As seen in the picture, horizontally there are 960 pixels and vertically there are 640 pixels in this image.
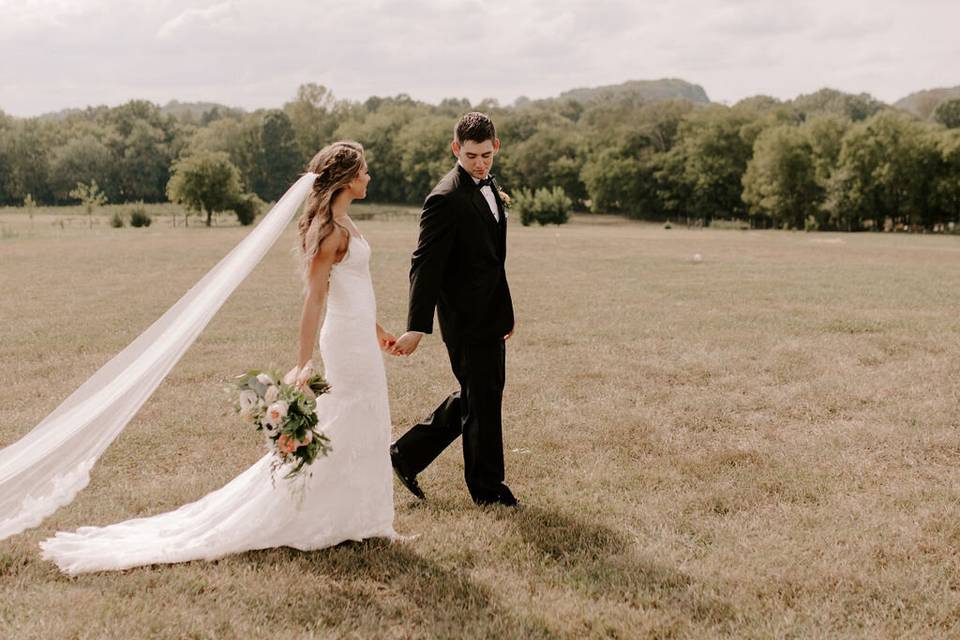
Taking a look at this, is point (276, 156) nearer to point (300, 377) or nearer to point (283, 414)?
point (300, 377)

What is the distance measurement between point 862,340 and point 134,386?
11432mm

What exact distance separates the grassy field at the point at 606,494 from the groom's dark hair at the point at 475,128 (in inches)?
108

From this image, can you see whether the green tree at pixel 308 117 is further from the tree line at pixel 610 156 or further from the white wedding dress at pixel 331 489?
the white wedding dress at pixel 331 489

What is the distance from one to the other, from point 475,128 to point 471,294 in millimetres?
1175

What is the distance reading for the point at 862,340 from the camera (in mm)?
12562

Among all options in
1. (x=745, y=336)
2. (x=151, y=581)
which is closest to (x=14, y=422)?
(x=151, y=581)

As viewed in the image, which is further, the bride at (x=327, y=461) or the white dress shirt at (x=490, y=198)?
the white dress shirt at (x=490, y=198)

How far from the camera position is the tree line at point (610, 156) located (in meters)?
75.2

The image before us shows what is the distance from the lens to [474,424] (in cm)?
571

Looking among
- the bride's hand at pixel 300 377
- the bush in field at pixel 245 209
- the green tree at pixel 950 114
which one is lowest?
the bride's hand at pixel 300 377

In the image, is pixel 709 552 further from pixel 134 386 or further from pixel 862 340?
pixel 862 340

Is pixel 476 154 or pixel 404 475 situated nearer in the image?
pixel 476 154

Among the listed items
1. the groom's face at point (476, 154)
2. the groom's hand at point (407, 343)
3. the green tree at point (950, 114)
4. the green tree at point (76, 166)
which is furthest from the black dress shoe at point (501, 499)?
the green tree at point (76, 166)

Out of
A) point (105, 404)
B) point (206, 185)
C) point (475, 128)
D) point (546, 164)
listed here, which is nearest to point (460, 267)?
point (475, 128)
